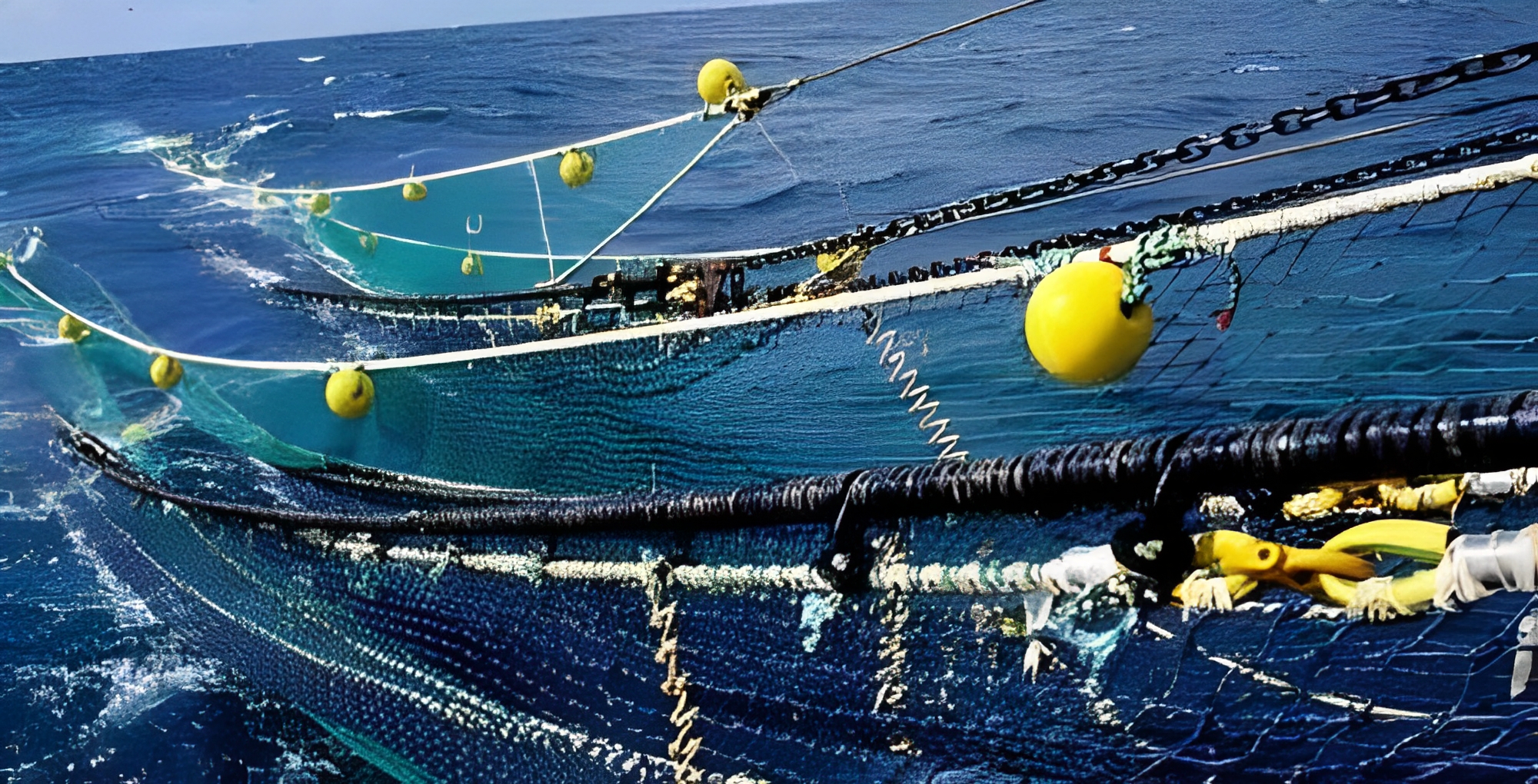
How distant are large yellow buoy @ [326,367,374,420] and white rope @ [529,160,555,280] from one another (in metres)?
2.20

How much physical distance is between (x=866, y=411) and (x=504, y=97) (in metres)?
22.3

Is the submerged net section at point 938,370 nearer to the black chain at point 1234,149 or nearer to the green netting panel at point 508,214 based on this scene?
the black chain at point 1234,149

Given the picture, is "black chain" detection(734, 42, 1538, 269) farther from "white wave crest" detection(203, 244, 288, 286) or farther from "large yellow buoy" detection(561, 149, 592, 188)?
"white wave crest" detection(203, 244, 288, 286)

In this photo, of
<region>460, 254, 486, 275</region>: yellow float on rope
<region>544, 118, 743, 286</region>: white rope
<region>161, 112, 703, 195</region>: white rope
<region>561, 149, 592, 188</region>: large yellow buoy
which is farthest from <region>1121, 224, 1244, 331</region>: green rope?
<region>460, 254, 486, 275</region>: yellow float on rope

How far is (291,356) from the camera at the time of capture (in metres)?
7.77

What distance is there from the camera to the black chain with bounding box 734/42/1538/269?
319cm

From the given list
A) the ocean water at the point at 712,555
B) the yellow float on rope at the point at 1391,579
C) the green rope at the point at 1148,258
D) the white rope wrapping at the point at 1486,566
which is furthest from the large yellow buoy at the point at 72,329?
the white rope wrapping at the point at 1486,566

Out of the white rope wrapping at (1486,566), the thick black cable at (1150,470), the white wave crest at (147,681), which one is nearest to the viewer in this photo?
the white rope wrapping at (1486,566)

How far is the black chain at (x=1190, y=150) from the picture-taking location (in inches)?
125

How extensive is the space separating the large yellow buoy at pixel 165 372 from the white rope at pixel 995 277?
60 cm

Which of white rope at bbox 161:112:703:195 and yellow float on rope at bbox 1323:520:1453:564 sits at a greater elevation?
white rope at bbox 161:112:703:195

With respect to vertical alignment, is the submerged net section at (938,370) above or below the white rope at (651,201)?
below

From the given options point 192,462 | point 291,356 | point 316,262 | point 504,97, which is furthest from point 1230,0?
point 192,462

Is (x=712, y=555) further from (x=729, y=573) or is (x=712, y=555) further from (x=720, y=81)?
(x=720, y=81)
